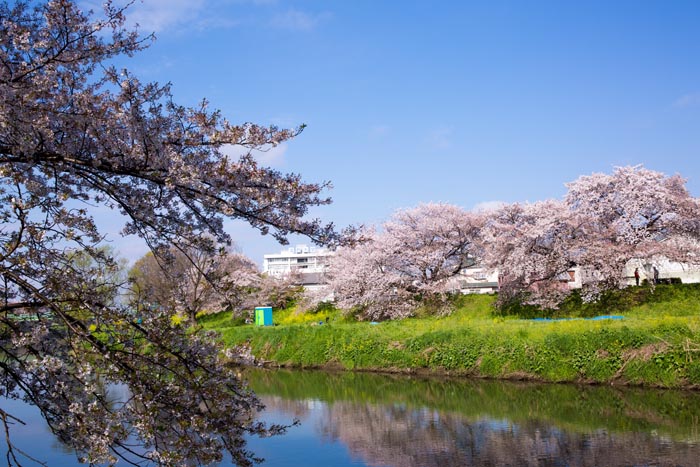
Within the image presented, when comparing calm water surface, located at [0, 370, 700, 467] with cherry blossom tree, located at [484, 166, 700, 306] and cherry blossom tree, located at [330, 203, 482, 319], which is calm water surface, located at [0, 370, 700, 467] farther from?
cherry blossom tree, located at [330, 203, 482, 319]

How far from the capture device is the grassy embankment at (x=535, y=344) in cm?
1449

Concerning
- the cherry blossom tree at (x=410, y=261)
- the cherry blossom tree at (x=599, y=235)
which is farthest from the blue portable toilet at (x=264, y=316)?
the cherry blossom tree at (x=599, y=235)

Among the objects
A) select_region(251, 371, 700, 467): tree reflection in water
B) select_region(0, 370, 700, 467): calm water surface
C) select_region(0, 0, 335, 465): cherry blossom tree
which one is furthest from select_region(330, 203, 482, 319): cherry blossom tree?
select_region(0, 0, 335, 465): cherry blossom tree

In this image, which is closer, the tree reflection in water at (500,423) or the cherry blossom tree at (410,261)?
the tree reflection in water at (500,423)

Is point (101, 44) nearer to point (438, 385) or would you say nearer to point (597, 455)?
point (597, 455)

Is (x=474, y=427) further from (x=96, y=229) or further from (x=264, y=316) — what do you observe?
(x=264, y=316)

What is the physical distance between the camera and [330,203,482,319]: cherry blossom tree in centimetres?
3028

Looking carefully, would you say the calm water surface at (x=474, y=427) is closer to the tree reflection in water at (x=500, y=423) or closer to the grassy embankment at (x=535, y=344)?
the tree reflection in water at (x=500, y=423)

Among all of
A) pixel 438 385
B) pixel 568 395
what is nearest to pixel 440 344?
pixel 438 385

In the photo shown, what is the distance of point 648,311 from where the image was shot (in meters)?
22.2

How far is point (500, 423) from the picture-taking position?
12.5 meters

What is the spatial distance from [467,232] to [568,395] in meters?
16.8

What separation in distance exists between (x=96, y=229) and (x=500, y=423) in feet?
33.6

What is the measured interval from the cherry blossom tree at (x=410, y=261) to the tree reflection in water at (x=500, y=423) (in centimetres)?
1197
